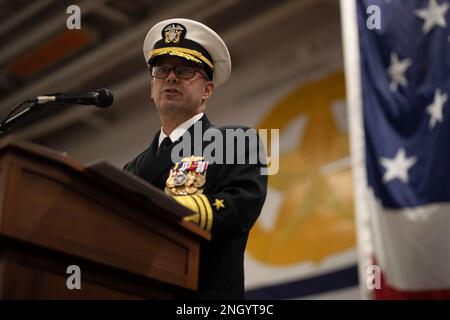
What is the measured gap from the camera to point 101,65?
817cm

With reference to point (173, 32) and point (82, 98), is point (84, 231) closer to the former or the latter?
point (82, 98)

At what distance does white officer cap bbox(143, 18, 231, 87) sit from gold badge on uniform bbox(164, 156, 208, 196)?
42 centimetres

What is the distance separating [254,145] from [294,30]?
4741 millimetres

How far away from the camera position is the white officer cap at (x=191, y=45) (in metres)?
2.58

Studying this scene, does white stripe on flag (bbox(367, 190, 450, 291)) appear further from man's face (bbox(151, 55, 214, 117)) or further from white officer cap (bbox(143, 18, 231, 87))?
man's face (bbox(151, 55, 214, 117))

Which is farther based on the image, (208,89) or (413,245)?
(413,245)

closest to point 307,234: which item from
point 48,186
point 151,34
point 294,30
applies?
point 294,30

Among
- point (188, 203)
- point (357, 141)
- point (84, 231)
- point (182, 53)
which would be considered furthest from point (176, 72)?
point (357, 141)

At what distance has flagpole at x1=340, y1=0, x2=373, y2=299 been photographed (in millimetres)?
4105

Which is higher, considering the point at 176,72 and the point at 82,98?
the point at 176,72

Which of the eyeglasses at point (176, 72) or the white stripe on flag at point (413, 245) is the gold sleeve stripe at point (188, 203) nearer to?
the eyeglasses at point (176, 72)

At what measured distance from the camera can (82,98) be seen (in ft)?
6.86

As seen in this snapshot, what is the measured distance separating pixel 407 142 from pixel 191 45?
1664 mm

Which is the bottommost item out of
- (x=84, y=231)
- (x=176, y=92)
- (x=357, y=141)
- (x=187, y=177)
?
(x=84, y=231)
